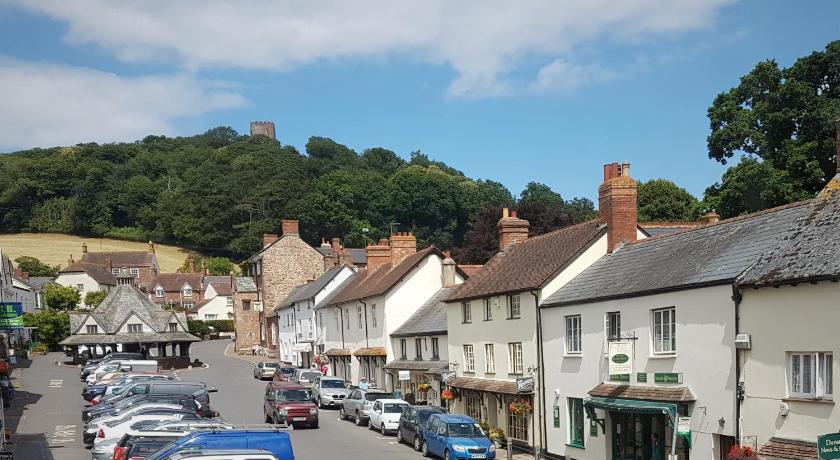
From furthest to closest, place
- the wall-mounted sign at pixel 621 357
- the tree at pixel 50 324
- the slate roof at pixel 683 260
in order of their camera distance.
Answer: the tree at pixel 50 324, the wall-mounted sign at pixel 621 357, the slate roof at pixel 683 260

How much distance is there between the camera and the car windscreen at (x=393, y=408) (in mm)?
33959

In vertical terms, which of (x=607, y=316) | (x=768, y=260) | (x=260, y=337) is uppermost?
(x=768, y=260)

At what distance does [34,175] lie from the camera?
491ft

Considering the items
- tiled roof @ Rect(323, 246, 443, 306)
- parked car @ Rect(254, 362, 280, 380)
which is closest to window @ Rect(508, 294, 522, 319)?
tiled roof @ Rect(323, 246, 443, 306)

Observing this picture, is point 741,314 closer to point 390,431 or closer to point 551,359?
point 551,359

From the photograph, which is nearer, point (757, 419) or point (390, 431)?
A: point (757, 419)

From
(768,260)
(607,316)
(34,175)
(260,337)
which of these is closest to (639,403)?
(607,316)

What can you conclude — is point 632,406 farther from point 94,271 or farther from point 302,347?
point 94,271

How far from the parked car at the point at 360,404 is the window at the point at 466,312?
5.59 metres

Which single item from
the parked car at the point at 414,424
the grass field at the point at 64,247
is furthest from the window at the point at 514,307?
the grass field at the point at 64,247

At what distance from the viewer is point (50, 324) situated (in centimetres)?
8069

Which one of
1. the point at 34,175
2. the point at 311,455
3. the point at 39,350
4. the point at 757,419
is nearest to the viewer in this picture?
the point at 757,419

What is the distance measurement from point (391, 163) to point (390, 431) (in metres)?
150

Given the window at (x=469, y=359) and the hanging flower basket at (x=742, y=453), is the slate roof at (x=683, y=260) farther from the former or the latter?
the window at (x=469, y=359)
